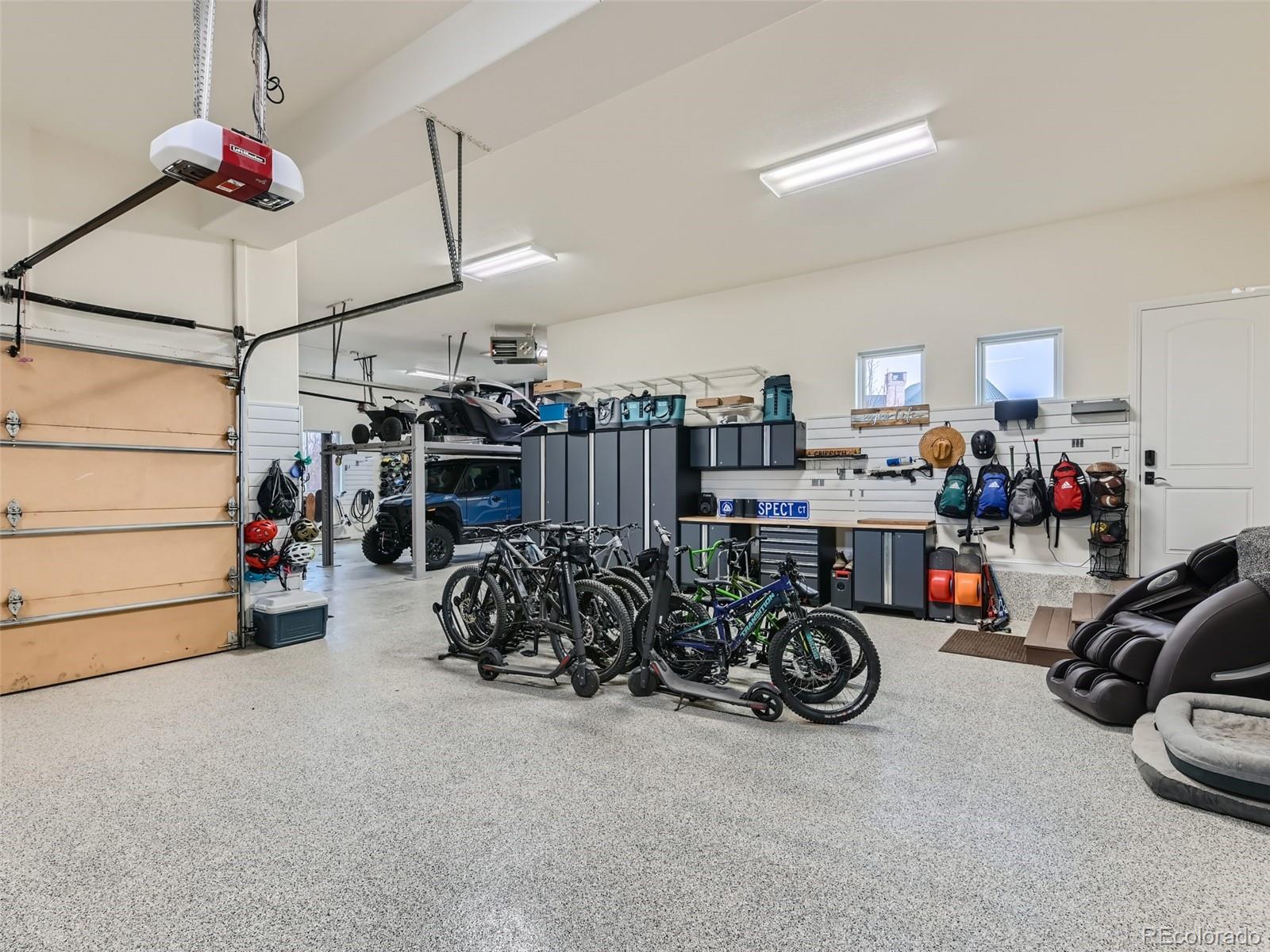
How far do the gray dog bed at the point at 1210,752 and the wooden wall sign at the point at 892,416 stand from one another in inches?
147

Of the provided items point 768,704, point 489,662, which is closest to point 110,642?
point 489,662

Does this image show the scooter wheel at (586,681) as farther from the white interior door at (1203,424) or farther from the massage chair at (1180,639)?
the white interior door at (1203,424)

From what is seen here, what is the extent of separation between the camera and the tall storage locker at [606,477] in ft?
25.8

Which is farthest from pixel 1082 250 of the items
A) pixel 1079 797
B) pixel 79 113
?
pixel 79 113

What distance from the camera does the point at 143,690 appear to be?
3.86 metres

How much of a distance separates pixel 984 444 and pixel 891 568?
4.84ft

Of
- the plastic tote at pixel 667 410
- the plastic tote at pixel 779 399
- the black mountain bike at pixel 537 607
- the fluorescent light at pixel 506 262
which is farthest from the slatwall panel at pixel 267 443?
the plastic tote at pixel 779 399

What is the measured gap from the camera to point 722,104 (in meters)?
3.79

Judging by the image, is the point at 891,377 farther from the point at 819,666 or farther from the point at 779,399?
the point at 819,666

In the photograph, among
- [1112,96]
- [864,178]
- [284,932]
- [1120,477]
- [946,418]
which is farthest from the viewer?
[946,418]

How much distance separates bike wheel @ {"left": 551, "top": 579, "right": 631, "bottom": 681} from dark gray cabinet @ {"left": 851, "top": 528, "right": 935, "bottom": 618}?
9.77 ft

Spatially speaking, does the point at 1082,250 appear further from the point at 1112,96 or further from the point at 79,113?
the point at 79,113

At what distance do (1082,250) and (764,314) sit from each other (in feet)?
10.1

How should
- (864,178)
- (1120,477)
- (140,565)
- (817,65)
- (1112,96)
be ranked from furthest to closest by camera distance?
(1120,477), (864,178), (140,565), (1112,96), (817,65)
